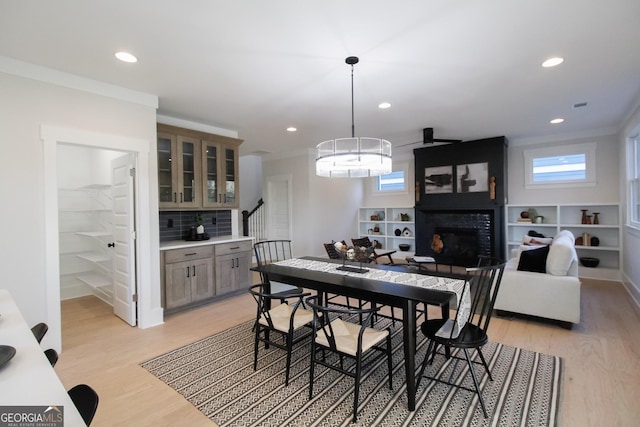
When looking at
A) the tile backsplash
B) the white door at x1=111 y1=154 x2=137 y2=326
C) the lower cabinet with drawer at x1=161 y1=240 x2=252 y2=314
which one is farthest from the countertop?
the white door at x1=111 y1=154 x2=137 y2=326

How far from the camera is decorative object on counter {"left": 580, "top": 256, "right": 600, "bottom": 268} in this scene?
17.9 ft

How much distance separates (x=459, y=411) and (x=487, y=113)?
391 centimetres

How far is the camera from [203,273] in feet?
13.8

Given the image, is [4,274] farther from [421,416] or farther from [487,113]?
[487,113]

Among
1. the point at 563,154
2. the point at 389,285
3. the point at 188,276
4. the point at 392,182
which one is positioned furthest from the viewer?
the point at 392,182

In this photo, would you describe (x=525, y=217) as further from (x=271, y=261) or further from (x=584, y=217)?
(x=271, y=261)

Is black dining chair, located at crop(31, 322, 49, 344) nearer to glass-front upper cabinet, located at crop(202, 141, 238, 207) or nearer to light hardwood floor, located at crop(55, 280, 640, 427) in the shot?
light hardwood floor, located at crop(55, 280, 640, 427)

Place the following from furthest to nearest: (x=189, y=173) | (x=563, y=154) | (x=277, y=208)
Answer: (x=277, y=208), (x=563, y=154), (x=189, y=173)

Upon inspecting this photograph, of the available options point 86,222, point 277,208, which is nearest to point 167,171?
point 86,222

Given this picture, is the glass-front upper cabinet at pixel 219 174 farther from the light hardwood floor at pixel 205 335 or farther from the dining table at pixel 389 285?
the dining table at pixel 389 285

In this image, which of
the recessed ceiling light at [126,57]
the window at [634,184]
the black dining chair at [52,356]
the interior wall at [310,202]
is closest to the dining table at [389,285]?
the black dining chair at [52,356]

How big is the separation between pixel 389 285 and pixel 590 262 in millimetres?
5220

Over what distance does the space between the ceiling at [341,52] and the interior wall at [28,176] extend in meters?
0.30

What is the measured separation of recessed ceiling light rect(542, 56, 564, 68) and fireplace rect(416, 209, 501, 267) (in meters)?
3.67
